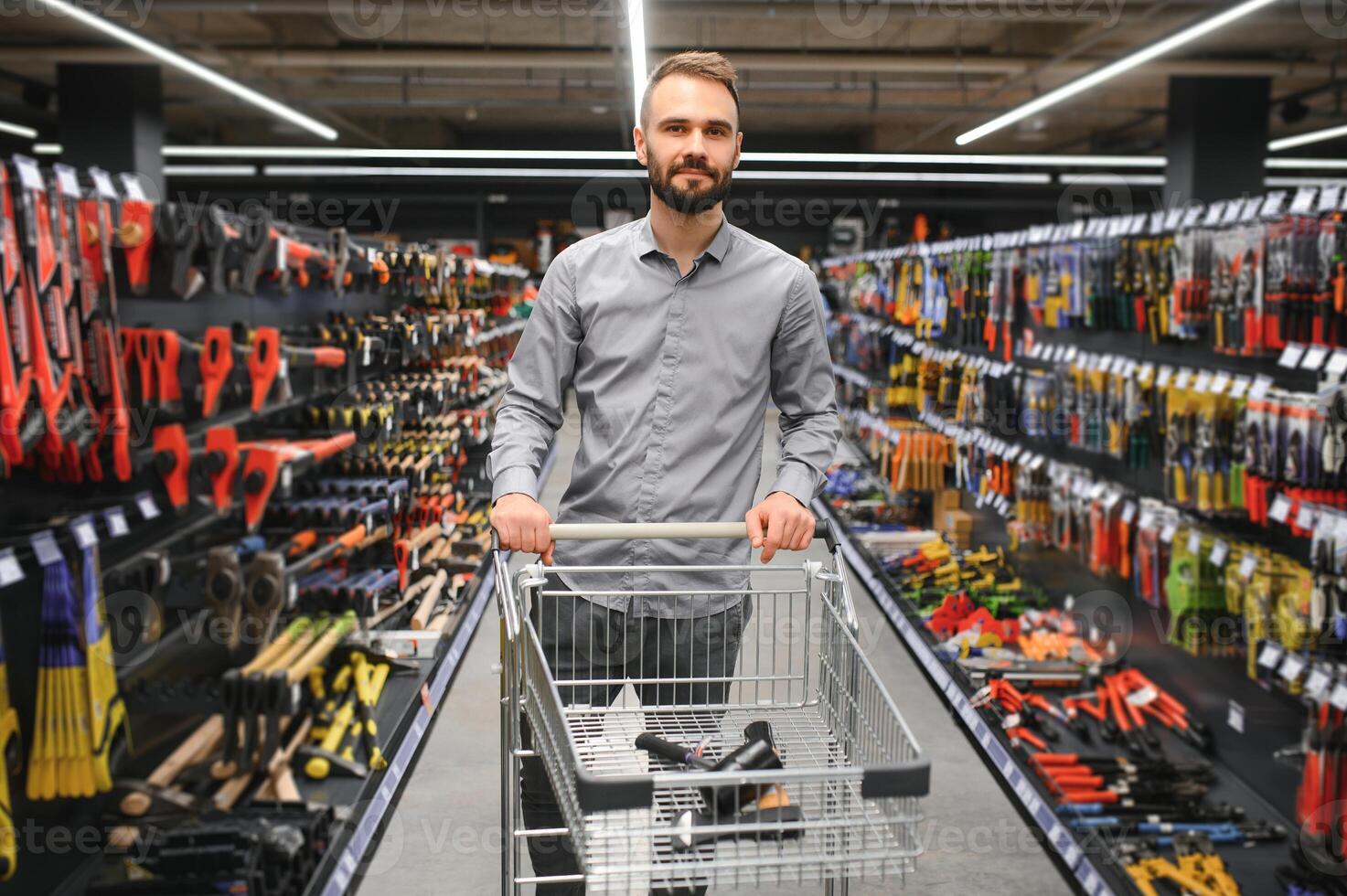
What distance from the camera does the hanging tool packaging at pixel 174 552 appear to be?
8.73ft

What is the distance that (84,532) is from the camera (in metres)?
2.76

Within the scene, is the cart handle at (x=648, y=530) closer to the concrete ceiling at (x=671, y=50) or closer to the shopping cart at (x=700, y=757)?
the shopping cart at (x=700, y=757)

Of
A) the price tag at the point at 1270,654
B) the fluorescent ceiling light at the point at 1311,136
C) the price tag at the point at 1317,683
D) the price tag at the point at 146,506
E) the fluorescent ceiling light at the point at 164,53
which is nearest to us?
the price tag at the point at 146,506

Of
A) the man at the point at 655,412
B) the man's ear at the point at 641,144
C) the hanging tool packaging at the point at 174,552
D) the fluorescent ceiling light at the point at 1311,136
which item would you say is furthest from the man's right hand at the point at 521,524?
the fluorescent ceiling light at the point at 1311,136

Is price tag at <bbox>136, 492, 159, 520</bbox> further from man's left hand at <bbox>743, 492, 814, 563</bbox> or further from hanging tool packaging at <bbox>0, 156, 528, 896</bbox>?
man's left hand at <bbox>743, 492, 814, 563</bbox>

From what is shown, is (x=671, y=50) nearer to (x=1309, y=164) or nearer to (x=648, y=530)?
(x=1309, y=164)

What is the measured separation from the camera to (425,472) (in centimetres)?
634

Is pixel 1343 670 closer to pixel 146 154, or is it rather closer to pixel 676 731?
pixel 676 731

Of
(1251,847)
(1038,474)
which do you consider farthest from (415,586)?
(1251,847)

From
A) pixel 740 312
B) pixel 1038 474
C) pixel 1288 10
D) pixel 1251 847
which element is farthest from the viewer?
pixel 1288 10

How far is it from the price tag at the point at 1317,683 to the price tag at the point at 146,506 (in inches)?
120

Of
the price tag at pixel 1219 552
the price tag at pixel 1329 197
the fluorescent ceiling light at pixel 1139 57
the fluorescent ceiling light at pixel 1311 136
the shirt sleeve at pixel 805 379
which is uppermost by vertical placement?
the fluorescent ceiling light at pixel 1311 136

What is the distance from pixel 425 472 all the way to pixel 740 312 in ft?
14.7

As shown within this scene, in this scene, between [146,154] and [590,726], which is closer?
[590,726]
